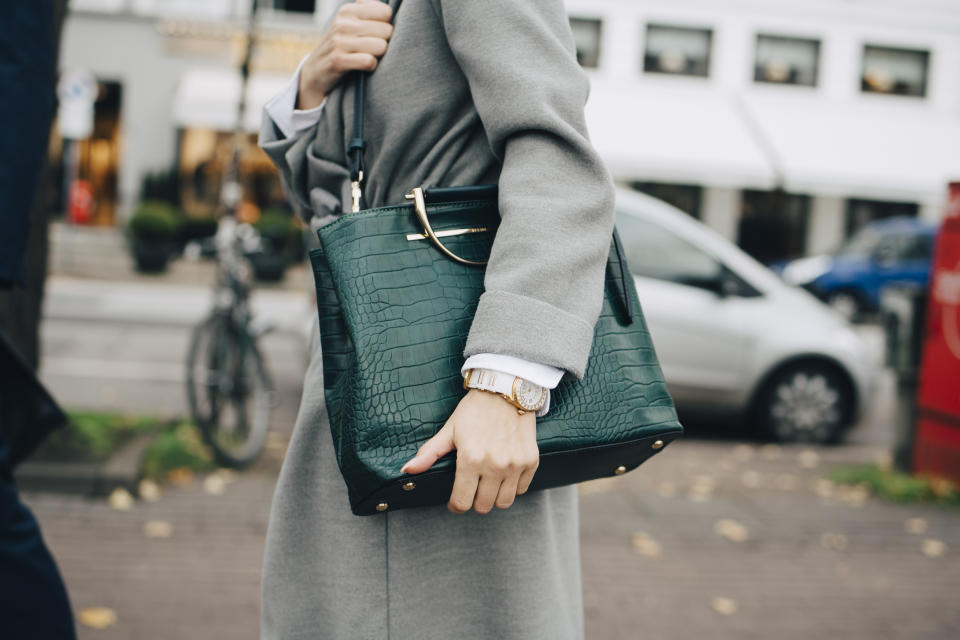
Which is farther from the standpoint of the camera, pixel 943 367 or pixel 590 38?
pixel 590 38

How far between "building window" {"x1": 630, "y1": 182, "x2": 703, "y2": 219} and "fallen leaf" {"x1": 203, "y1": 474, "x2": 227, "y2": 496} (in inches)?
764

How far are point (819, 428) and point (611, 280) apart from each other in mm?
5967

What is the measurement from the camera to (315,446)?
1457mm

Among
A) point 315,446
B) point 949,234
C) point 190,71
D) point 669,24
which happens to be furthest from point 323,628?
point 669,24

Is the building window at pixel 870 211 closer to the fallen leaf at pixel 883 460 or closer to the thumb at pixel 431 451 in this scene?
the fallen leaf at pixel 883 460

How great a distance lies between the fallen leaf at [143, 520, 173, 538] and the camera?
3906 mm

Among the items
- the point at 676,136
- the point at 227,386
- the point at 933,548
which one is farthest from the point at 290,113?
the point at 676,136

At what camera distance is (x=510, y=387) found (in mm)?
1175

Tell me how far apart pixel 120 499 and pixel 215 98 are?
1763cm

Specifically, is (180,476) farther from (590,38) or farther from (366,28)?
(590,38)

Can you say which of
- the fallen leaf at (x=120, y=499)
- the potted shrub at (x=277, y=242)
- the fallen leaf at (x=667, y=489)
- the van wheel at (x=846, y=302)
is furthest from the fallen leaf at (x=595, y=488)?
the van wheel at (x=846, y=302)

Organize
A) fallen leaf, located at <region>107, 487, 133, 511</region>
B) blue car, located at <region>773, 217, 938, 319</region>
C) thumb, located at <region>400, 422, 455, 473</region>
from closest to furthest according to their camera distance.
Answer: thumb, located at <region>400, 422, 455, 473</region>, fallen leaf, located at <region>107, 487, 133, 511</region>, blue car, located at <region>773, 217, 938, 319</region>

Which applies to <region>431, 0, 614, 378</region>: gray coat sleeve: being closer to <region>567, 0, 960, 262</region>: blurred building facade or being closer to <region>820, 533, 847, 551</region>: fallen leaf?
<region>820, 533, 847, 551</region>: fallen leaf

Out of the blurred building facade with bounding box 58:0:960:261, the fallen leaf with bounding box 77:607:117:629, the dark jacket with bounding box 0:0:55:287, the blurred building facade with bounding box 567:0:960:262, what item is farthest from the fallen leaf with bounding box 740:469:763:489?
the blurred building facade with bounding box 567:0:960:262
